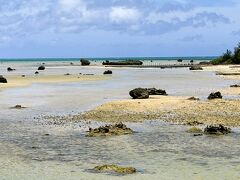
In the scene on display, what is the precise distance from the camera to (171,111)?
26484 millimetres

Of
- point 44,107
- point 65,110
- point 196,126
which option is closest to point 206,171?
point 196,126

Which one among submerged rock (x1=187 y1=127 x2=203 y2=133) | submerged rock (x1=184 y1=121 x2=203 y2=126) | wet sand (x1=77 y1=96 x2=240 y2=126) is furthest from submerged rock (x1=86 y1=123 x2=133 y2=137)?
wet sand (x1=77 y1=96 x2=240 y2=126)

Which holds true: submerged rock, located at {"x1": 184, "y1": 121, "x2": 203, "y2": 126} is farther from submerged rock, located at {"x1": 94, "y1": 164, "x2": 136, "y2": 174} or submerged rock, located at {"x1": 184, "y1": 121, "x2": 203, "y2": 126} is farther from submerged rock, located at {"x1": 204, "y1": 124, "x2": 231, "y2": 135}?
submerged rock, located at {"x1": 94, "y1": 164, "x2": 136, "y2": 174}

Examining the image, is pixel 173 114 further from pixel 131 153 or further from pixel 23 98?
pixel 23 98

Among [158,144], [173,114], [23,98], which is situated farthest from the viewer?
[23,98]

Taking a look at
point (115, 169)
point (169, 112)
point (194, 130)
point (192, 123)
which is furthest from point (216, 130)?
point (115, 169)

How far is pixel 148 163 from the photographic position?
1495 cm

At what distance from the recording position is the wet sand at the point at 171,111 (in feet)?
78.2

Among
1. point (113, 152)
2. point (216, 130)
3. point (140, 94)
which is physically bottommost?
point (113, 152)

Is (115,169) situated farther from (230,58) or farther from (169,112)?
(230,58)

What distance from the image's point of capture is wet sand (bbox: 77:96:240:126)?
23844mm

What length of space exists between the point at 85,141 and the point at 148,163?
4.15 metres

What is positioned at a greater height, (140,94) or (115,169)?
(140,94)

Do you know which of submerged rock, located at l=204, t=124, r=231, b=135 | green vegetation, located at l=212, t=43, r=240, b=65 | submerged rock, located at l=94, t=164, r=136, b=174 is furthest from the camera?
green vegetation, located at l=212, t=43, r=240, b=65
